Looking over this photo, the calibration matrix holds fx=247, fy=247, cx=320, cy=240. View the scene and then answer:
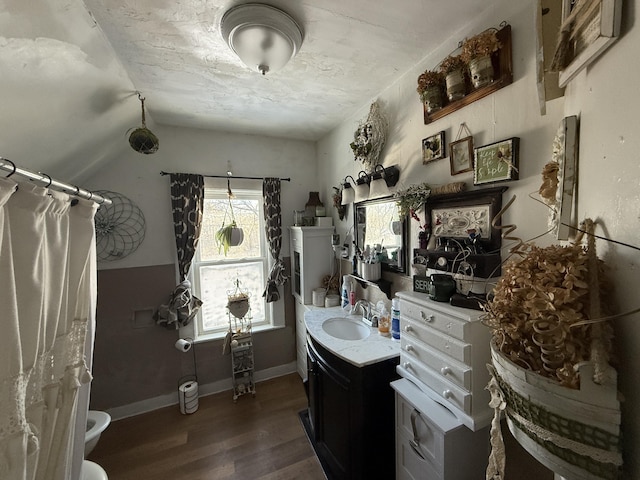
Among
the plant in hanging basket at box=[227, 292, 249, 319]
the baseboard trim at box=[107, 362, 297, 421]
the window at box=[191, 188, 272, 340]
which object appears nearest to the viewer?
the baseboard trim at box=[107, 362, 297, 421]

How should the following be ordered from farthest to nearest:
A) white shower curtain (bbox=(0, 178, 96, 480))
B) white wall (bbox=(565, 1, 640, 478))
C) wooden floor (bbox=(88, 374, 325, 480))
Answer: wooden floor (bbox=(88, 374, 325, 480)) < white shower curtain (bbox=(0, 178, 96, 480)) < white wall (bbox=(565, 1, 640, 478))

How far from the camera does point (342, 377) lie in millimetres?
1407

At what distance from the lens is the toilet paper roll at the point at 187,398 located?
7.26 feet

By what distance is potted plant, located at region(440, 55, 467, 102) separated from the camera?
118cm

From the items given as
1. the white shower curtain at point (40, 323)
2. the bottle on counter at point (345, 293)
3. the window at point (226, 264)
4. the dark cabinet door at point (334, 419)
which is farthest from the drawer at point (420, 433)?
the window at point (226, 264)

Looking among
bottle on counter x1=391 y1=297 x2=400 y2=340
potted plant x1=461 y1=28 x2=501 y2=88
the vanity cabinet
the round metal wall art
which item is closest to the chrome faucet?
bottle on counter x1=391 y1=297 x2=400 y2=340

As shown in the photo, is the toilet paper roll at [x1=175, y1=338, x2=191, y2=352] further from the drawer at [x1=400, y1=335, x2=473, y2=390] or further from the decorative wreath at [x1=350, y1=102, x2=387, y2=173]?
the decorative wreath at [x1=350, y1=102, x2=387, y2=173]

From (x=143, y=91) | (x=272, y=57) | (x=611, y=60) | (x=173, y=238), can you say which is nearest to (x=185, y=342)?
(x=173, y=238)

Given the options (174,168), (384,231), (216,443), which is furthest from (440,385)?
(174,168)

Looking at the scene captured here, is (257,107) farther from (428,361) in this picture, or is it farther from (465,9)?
(428,361)

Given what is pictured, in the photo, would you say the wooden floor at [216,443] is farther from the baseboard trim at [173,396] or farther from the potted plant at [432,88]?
the potted plant at [432,88]

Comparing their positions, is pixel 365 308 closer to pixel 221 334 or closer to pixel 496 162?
pixel 496 162

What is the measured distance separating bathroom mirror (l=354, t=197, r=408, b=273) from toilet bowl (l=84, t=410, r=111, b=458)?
7.19 ft

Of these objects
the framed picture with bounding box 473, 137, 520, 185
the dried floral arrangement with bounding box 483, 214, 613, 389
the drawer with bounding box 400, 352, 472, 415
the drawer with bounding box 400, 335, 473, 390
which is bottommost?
→ the drawer with bounding box 400, 352, 472, 415
